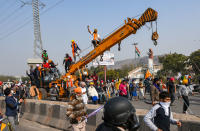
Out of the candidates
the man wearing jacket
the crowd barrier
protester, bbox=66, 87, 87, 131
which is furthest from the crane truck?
protester, bbox=66, 87, 87, 131

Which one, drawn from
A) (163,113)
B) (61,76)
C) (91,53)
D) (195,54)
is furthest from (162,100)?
(195,54)

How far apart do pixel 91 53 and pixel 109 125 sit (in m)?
9.83

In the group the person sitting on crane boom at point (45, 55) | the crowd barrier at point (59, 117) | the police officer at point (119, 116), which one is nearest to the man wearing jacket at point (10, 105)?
the crowd barrier at point (59, 117)

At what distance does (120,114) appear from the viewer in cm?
197

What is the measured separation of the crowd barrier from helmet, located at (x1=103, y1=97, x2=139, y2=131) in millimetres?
2547

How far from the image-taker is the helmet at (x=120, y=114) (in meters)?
1.97

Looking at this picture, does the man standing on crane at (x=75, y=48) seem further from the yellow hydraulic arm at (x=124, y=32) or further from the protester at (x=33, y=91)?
the protester at (x=33, y=91)

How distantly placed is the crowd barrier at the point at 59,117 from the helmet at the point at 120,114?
100 inches

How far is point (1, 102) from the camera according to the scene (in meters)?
14.1

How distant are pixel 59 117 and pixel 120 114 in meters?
6.28

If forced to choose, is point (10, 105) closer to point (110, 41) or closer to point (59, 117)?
point (59, 117)

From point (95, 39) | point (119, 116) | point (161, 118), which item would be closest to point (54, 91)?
point (95, 39)

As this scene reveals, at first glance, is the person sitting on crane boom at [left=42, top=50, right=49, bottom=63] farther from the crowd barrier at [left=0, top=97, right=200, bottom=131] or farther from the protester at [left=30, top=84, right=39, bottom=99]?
the crowd barrier at [left=0, top=97, right=200, bottom=131]

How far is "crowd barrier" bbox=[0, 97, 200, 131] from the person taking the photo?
4230 millimetres
